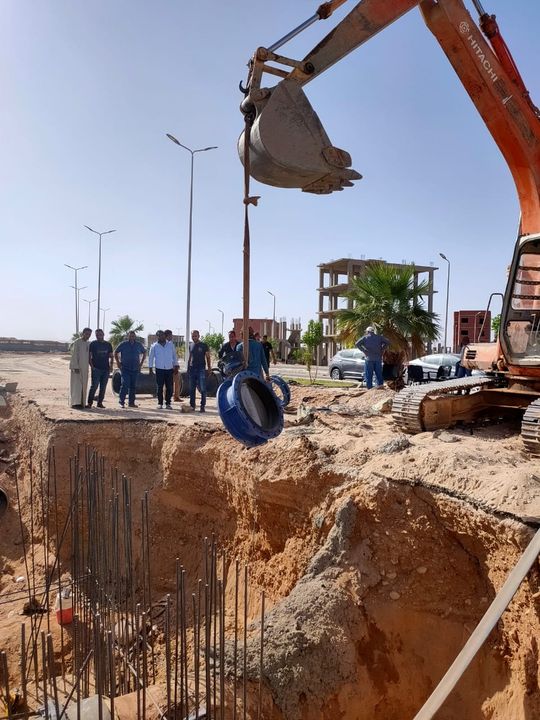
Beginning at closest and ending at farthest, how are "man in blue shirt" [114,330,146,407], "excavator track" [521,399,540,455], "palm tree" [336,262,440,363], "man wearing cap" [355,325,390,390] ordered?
"excavator track" [521,399,540,455] → "man in blue shirt" [114,330,146,407] → "man wearing cap" [355,325,390,390] → "palm tree" [336,262,440,363]

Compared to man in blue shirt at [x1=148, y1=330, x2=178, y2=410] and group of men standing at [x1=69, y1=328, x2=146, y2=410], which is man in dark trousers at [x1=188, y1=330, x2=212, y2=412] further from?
group of men standing at [x1=69, y1=328, x2=146, y2=410]

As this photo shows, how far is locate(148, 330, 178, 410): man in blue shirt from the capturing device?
10.1 m

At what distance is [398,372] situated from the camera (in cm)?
1359

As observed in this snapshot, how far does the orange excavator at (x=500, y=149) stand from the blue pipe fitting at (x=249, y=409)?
176cm

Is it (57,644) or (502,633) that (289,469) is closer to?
(502,633)

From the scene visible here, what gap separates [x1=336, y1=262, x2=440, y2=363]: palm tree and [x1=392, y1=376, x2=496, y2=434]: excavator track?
6595mm

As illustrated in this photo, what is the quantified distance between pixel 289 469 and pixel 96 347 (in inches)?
215

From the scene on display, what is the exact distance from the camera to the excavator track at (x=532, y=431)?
5285 millimetres

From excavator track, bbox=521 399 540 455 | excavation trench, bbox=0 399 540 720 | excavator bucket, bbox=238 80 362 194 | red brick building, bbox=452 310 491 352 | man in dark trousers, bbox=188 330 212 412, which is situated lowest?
excavation trench, bbox=0 399 540 720

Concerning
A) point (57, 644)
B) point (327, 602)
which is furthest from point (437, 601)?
point (57, 644)

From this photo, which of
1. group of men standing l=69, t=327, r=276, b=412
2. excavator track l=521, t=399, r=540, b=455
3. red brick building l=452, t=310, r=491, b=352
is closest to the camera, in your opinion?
excavator track l=521, t=399, r=540, b=455

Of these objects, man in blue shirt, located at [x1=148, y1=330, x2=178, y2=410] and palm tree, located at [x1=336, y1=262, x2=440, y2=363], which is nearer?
man in blue shirt, located at [x1=148, y1=330, x2=178, y2=410]

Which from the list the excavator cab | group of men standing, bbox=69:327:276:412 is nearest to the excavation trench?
the excavator cab

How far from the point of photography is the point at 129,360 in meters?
10.1
